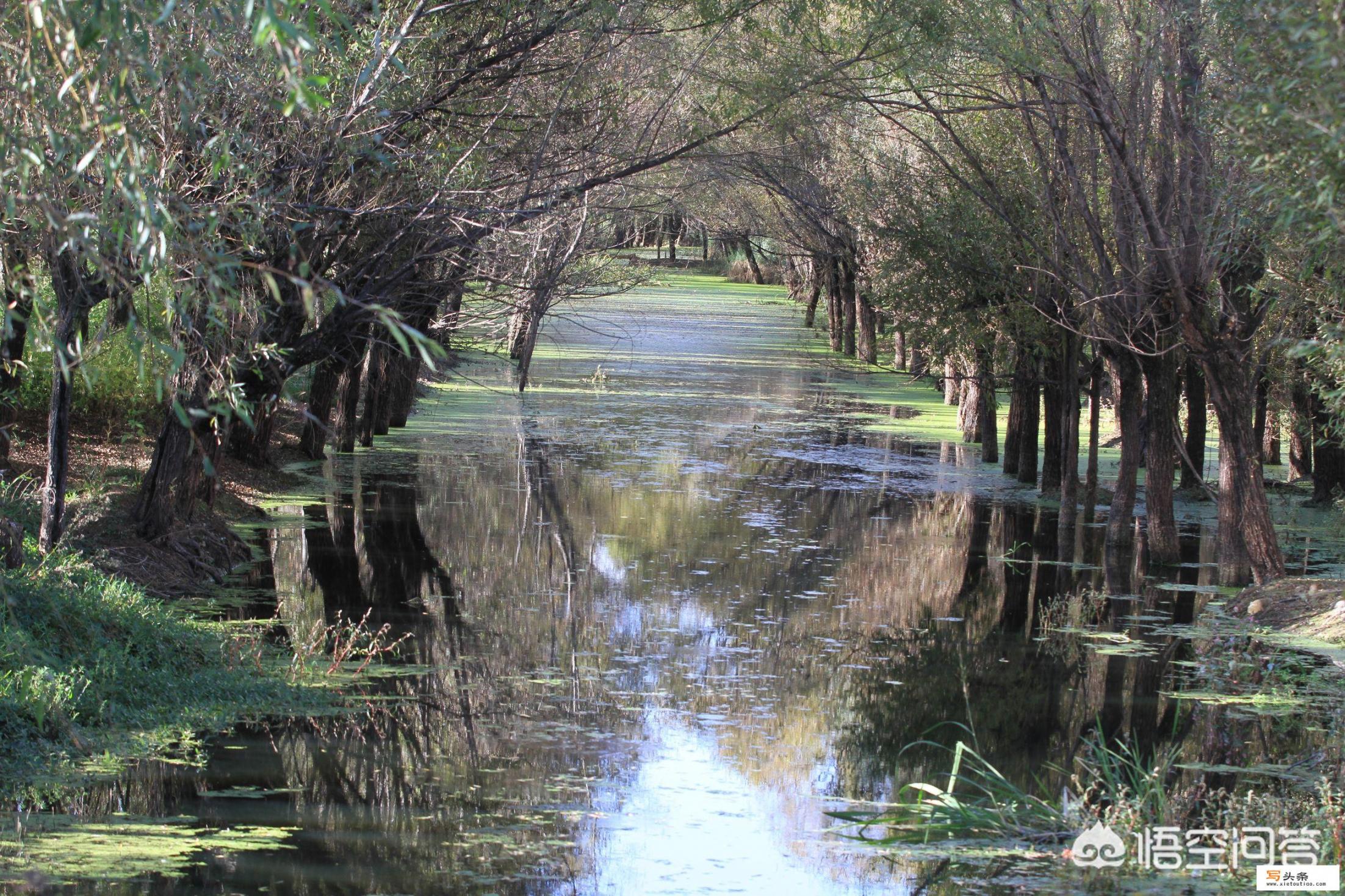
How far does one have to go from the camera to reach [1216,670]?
1141cm

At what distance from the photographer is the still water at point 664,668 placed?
727 cm

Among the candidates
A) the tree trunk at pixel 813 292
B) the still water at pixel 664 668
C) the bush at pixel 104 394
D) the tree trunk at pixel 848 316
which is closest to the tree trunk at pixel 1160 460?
the still water at pixel 664 668

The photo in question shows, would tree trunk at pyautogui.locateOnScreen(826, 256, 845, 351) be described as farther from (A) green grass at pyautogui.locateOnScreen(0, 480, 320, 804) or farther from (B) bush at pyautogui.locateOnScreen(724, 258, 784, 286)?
(A) green grass at pyautogui.locateOnScreen(0, 480, 320, 804)

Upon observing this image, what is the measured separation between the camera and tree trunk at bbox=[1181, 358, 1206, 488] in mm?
19891

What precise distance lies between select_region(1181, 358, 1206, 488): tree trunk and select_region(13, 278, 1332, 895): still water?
2.24 metres

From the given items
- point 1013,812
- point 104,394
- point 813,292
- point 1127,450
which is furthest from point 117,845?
point 813,292

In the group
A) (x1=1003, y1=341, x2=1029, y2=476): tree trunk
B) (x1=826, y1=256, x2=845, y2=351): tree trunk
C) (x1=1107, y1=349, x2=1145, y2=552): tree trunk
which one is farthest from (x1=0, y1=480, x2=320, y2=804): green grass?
(x1=826, y1=256, x2=845, y2=351): tree trunk

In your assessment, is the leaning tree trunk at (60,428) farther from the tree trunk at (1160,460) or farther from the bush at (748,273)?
the bush at (748,273)

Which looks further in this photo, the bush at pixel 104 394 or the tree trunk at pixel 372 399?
the tree trunk at pixel 372 399

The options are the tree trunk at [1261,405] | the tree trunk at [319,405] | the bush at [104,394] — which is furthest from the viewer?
the tree trunk at [1261,405]

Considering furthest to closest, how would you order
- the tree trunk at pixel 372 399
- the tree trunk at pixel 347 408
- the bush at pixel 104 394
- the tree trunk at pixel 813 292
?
the tree trunk at pixel 813 292
the tree trunk at pixel 372 399
the tree trunk at pixel 347 408
the bush at pixel 104 394

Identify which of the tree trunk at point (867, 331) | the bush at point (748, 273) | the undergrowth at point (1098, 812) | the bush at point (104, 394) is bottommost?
the undergrowth at point (1098, 812)

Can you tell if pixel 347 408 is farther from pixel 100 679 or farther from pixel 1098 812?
pixel 1098 812

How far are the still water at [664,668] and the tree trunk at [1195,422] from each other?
224cm
